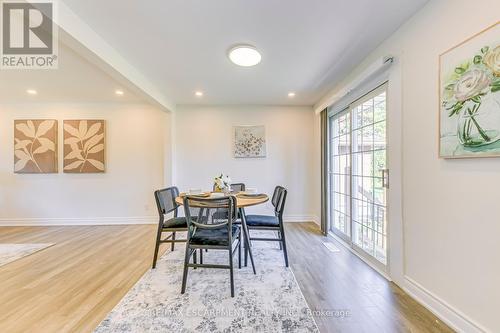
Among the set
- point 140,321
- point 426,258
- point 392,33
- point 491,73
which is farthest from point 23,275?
point 392,33

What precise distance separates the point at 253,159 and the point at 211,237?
277 cm

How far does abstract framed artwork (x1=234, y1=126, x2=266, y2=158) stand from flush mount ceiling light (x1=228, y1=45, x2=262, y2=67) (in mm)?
2077

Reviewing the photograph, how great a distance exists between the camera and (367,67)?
2697 millimetres

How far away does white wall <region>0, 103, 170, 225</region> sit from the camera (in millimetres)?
4664

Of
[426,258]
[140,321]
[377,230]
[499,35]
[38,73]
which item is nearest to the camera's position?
[499,35]

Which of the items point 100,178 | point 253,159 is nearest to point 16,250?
point 100,178

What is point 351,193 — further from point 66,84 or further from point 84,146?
point 84,146

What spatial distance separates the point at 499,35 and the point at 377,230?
6.78ft

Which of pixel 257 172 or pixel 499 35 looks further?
pixel 257 172

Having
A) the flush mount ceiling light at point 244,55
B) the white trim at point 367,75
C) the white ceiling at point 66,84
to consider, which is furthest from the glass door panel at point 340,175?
the white ceiling at point 66,84

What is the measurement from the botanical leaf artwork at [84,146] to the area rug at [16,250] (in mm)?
1627

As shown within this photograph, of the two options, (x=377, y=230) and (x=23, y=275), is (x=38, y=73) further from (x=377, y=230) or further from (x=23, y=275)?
(x=377, y=230)

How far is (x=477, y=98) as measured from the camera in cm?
148

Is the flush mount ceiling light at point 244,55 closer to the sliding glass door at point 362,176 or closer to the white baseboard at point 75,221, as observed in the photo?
the sliding glass door at point 362,176
